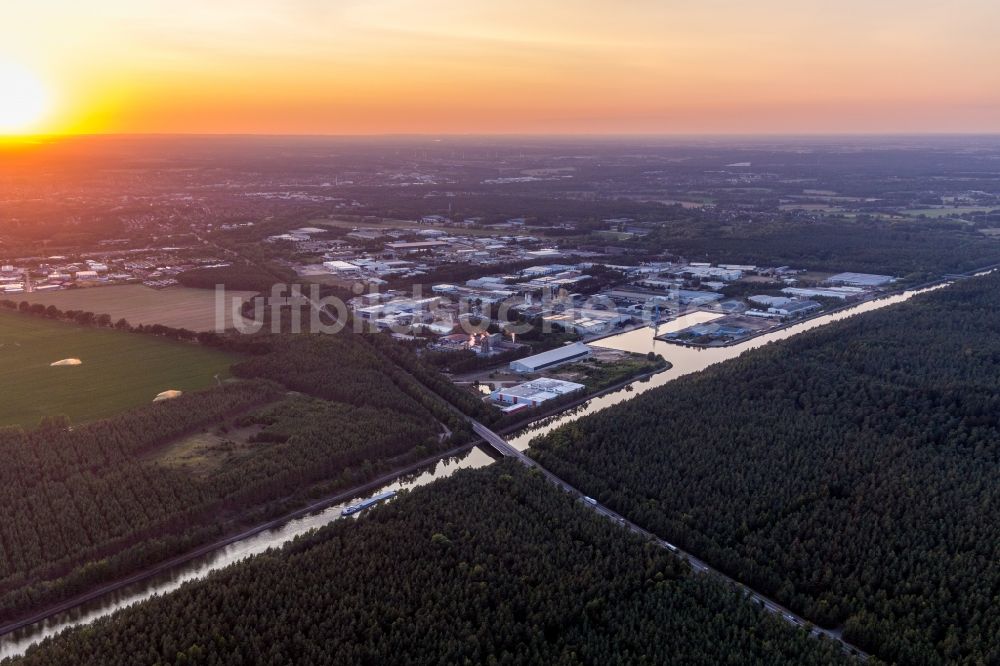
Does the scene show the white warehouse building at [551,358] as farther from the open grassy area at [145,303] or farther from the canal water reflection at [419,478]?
the open grassy area at [145,303]

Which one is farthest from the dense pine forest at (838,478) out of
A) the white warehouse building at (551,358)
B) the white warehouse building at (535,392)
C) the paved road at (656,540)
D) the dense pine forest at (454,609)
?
the white warehouse building at (551,358)

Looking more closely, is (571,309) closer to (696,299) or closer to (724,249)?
(696,299)

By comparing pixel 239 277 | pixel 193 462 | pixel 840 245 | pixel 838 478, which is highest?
pixel 840 245

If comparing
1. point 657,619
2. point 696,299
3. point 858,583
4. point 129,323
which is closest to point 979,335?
point 696,299

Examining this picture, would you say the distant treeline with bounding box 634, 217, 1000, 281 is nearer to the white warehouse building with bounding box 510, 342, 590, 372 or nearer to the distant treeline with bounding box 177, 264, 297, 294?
the white warehouse building with bounding box 510, 342, 590, 372

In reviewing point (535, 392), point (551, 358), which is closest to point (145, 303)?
point (551, 358)

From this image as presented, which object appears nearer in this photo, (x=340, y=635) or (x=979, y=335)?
(x=340, y=635)

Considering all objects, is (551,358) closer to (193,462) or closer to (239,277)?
(193,462)
